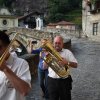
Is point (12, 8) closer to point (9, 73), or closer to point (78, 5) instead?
point (78, 5)

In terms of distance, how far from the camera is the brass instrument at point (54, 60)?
254 inches

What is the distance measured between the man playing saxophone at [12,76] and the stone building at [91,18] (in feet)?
132

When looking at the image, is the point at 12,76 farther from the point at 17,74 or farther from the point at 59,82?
the point at 59,82

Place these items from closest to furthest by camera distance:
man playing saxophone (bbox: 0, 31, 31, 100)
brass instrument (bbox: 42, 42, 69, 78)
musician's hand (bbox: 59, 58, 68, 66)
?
1. man playing saxophone (bbox: 0, 31, 31, 100)
2. brass instrument (bbox: 42, 42, 69, 78)
3. musician's hand (bbox: 59, 58, 68, 66)

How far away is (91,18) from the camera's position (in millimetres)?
47719

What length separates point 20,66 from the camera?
4.11m

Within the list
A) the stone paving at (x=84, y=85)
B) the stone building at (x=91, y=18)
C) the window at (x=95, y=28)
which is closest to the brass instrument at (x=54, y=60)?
the stone paving at (x=84, y=85)

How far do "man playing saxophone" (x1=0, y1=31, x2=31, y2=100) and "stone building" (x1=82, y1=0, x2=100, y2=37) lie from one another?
4035cm

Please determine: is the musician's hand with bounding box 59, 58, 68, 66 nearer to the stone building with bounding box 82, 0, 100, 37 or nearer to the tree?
the stone building with bounding box 82, 0, 100, 37

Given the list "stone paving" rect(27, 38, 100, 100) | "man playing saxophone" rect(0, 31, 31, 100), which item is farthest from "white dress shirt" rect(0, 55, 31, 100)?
"stone paving" rect(27, 38, 100, 100)

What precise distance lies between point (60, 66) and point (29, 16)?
74388 mm

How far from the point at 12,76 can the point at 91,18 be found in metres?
44.3

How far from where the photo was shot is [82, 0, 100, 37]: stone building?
45375 millimetres

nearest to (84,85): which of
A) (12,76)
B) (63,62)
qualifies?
(63,62)
